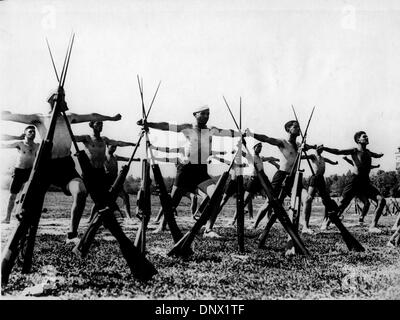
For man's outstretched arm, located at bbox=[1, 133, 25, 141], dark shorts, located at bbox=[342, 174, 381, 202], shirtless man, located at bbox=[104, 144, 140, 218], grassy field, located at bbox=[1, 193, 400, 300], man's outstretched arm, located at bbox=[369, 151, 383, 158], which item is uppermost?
man's outstretched arm, located at bbox=[1, 133, 25, 141]

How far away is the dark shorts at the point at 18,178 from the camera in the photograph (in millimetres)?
7617

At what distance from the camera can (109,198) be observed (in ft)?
22.4

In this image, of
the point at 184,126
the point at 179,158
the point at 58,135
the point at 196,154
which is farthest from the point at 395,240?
the point at 58,135

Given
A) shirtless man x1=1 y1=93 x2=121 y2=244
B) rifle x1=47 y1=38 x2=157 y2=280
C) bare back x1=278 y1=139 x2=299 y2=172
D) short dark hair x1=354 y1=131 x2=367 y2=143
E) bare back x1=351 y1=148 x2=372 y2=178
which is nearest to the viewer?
rifle x1=47 y1=38 x2=157 y2=280

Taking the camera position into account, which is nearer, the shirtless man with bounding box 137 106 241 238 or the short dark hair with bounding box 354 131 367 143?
the shirtless man with bounding box 137 106 241 238

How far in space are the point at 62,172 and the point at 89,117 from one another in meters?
0.86

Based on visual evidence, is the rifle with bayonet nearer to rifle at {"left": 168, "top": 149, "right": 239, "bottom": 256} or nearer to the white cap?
the white cap

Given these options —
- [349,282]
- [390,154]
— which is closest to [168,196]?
[349,282]

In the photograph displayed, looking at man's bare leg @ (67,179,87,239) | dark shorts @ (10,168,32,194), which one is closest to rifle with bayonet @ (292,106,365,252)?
man's bare leg @ (67,179,87,239)

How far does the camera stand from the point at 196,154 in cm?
774

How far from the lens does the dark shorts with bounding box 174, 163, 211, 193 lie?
7.73m

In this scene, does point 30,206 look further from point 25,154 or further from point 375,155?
point 375,155

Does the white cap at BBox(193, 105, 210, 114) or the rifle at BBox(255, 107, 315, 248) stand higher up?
the white cap at BBox(193, 105, 210, 114)
